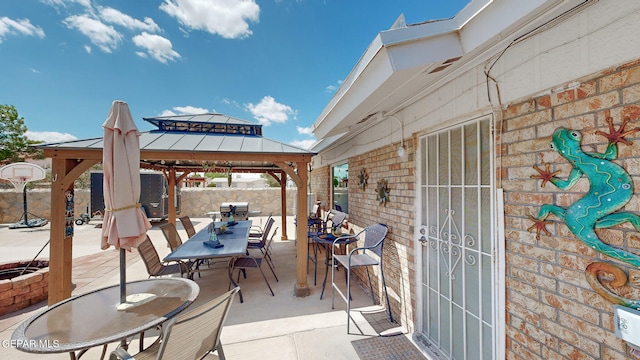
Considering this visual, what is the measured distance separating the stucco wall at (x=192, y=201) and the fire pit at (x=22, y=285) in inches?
373

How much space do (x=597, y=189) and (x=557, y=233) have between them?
348mm

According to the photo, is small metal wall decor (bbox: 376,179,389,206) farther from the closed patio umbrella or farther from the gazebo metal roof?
the closed patio umbrella

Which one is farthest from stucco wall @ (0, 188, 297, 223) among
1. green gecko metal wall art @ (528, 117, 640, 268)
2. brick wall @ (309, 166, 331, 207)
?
green gecko metal wall art @ (528, 117, 640, 268)

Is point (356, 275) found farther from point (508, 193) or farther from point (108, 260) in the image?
point (108, 260)

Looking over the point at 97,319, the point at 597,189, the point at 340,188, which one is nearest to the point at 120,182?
the point at 97,319

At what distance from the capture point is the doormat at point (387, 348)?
2.68 metres

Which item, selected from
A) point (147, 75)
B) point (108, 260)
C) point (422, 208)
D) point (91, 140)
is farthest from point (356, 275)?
point (147, 75)

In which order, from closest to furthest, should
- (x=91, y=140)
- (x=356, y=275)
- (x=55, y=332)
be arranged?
1. (x=55, y=332)
2. (x=91, y=140)
3. (x=356, y=275)

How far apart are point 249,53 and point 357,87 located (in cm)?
891

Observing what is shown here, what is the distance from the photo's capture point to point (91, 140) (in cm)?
407

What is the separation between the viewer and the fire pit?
3588 millimetres

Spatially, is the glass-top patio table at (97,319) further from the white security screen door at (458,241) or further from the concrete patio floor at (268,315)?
the white security screen door at (458,241)

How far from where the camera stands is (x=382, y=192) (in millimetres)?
3881

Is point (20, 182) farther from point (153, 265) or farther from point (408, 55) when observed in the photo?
point (408, 55)
